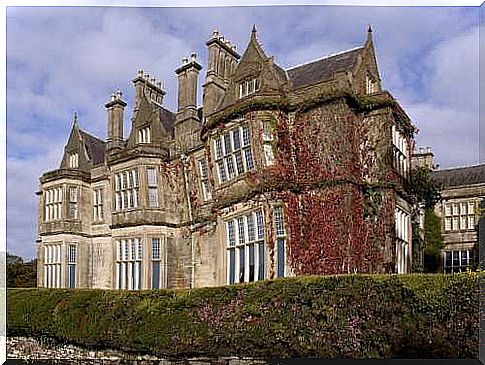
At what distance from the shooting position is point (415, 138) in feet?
40.8

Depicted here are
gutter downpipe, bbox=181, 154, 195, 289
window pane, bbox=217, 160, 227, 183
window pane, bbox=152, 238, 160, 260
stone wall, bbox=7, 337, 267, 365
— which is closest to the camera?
stone wall, bbox=7, 337, 267, 365

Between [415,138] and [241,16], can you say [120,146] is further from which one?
[415,138]

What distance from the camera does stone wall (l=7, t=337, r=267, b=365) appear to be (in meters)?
11.4

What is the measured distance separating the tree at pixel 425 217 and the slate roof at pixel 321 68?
2536 millimetres

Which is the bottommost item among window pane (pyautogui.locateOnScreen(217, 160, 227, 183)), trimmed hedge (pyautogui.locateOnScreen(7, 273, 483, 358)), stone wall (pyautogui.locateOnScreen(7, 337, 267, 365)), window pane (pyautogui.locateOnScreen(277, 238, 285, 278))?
stone wall (pyautogui.locateOnScreen(7, 337, 267, 365))

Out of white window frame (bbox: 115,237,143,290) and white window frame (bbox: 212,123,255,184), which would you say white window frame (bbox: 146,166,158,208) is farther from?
white window frame (bbox: 212,123,255,184)

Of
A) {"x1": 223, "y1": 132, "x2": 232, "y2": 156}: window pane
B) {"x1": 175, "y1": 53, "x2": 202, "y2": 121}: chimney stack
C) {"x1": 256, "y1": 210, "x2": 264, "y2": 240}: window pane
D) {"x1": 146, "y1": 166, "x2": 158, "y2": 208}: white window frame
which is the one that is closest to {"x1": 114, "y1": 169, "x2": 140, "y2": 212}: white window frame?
{"x1": 146, "y1": 166, "x2": 158, "y2": 208}: white window frame

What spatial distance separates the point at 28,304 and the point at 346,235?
6.84m

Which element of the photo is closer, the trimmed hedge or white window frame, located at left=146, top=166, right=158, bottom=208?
the trimmed hedge

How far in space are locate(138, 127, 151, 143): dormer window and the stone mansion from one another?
3 cm

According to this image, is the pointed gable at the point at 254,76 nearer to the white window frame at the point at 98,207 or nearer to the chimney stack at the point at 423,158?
the chimney stack at the point at 423,158

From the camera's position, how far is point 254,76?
13.1 m

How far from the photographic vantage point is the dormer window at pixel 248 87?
13016 mm

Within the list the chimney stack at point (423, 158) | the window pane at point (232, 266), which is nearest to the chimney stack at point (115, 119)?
the window pane at point (232, 266)
